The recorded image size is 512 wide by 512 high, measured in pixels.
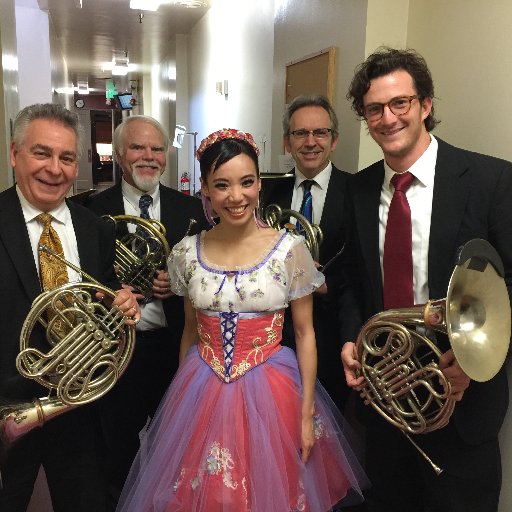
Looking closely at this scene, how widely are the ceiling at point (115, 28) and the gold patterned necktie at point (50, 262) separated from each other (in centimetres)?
462

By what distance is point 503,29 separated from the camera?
1627 mm

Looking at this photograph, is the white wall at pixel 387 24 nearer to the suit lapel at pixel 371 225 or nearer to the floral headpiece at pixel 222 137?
the suit lapel at pixel 371 225

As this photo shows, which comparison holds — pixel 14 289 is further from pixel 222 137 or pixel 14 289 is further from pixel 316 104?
pixel 316 104

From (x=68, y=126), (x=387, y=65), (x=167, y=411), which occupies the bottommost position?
(x=167, y=411)

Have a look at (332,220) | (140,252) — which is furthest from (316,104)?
(140,252)

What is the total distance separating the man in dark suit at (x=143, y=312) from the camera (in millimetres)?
2014

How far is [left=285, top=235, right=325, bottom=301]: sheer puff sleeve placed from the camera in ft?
4.91

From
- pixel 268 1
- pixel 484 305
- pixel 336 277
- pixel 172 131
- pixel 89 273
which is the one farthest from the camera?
pixel 172 131

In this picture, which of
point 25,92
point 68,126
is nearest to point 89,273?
point 68,126

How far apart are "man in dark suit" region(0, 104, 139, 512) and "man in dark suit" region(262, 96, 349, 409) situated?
2.44ft

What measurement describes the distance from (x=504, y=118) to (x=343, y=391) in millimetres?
1153

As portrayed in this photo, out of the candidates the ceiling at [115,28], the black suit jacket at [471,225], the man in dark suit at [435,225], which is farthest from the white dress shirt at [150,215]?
the ceiling at [115,28]

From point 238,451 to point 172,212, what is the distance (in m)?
1.03

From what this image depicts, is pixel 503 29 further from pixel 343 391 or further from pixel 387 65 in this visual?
pixel 343 391
